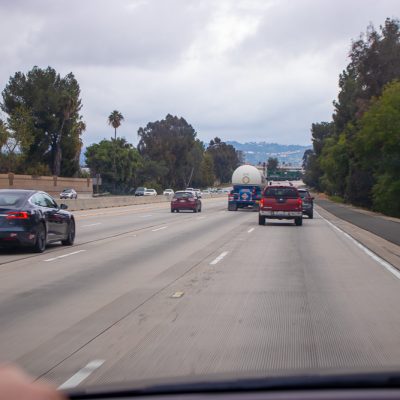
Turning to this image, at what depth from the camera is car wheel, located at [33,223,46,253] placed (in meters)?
18.3

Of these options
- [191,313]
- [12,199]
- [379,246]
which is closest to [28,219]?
[12,199]

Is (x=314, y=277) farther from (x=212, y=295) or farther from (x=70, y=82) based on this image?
(x=70, y=82)

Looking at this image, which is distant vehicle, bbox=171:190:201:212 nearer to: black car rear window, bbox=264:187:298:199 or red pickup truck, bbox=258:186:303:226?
red pickup truck, bbox=258:186:303:226

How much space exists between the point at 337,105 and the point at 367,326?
296ft

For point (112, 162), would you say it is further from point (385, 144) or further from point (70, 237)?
point (70, 237)

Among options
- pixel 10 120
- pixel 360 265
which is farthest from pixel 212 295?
pixel 10 120

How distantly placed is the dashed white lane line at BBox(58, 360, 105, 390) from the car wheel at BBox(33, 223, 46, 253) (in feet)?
37.0

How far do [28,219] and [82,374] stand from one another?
11.4 m

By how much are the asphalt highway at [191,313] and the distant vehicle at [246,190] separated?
35.0m

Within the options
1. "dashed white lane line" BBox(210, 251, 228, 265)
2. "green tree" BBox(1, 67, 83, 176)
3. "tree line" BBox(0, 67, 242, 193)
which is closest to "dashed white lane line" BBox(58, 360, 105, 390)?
"dashed white lane line" BBox(210, 251, 228, 265)

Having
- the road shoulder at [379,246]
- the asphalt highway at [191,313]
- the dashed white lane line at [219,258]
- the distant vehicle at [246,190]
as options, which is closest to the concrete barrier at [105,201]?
the distant vehicle at [246,190]

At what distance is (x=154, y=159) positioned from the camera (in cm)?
13862

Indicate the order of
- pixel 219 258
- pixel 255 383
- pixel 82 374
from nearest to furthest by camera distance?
pixel 255 383 → pixel 82 374 → pixel 219 258

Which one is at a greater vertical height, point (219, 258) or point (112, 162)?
point (112, 162)
